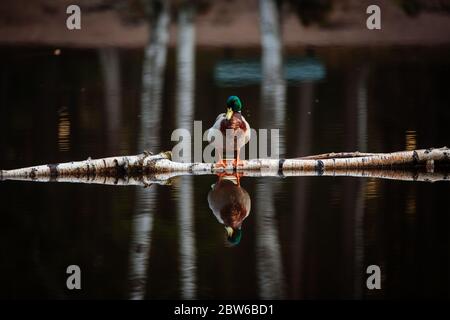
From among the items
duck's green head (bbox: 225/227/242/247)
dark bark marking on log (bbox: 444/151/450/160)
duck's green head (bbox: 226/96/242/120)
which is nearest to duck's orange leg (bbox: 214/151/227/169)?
duck's green head (bbox: 226/96/242/120)

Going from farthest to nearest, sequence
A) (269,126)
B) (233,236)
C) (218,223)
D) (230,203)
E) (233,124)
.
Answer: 1. (269,126)
2. (233,124)
3. (230,203)
4. (218,223)
5. (233,236)

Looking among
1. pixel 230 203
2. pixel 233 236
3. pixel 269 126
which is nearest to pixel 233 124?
pixel 230 203

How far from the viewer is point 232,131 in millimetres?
9578

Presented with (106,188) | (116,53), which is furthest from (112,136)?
(116,53)

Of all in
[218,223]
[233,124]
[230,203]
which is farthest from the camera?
[233,124]

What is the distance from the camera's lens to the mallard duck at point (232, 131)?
958 cm

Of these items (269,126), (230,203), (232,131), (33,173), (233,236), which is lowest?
(233,236)

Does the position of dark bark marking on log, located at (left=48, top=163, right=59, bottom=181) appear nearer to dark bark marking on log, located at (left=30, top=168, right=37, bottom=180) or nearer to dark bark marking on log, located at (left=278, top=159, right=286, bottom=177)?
dark bark marking on log, located at (left=30, top=168, right=37, bottom=180)

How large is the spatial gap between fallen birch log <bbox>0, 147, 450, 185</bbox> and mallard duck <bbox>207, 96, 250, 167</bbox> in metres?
0.14

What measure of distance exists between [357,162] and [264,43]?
7.60 m

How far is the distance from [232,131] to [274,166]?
420 millimetres

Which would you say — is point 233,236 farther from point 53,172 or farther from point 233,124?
point 53,172

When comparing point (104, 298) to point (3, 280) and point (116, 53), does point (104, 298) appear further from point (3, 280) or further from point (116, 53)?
point (116, 53)

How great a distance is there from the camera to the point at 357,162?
31.3ft
